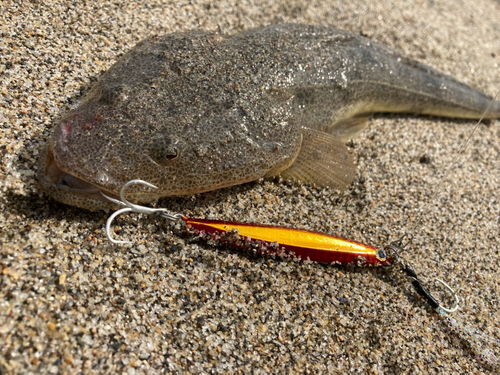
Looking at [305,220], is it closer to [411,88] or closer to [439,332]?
[439,332]

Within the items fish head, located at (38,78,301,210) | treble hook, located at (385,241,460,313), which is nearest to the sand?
treble hook, located at (385,241,460,313)

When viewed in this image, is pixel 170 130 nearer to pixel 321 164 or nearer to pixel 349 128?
pixel 321 164

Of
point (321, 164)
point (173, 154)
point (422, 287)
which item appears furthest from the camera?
point (321, 164)

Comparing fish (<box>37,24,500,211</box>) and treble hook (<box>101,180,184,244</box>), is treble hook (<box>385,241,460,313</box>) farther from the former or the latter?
treble hook (<box>101,180,184,244</box>)

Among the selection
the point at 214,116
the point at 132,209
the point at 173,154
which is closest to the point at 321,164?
the point at 214,116

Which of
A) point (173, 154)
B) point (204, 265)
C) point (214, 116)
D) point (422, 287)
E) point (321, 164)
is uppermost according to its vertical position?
point (214, 116)

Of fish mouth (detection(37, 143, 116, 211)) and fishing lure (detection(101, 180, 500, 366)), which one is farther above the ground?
fish mouth (detection(37, 143, 116, 211))
